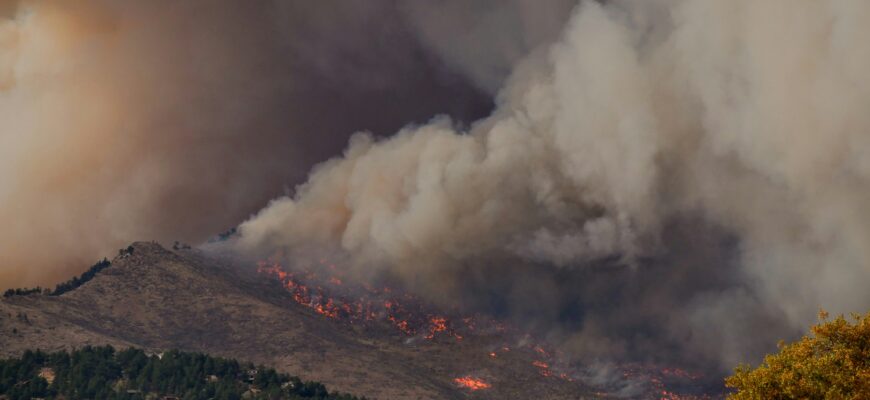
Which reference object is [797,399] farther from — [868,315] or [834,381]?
[868,315]

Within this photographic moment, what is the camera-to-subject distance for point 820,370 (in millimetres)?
66000

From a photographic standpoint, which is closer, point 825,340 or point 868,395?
point 868,395

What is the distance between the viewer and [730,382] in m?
70.9

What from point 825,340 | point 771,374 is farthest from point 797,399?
point 825,340

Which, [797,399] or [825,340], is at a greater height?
[825,340]

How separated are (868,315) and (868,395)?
8552 mm

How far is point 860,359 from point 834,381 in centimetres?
581

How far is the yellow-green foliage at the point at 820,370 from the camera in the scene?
64.6 m

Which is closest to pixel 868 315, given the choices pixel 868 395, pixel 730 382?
pixel 868 395

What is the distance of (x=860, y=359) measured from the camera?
68812 millimetres

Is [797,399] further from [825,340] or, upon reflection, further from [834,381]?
[825,340]

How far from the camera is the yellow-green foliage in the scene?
212 ft

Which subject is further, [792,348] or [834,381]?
[792,348]

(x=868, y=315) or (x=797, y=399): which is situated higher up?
(x=868, y=315)
